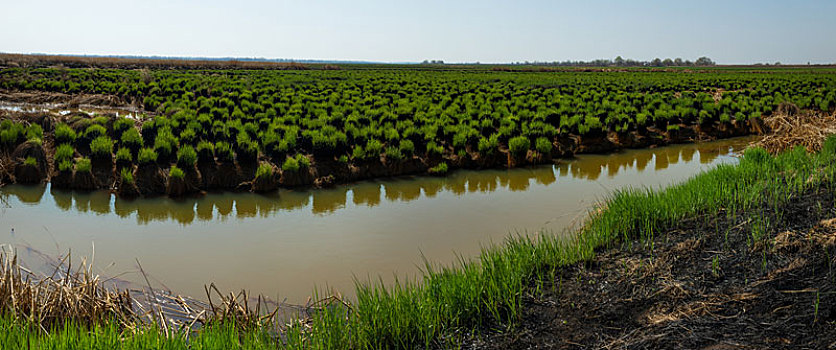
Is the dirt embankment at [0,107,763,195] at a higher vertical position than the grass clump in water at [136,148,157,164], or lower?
lower

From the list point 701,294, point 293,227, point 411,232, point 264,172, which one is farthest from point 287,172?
point 701,294

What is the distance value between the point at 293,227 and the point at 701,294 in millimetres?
5561

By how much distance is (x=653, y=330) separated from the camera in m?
3.84

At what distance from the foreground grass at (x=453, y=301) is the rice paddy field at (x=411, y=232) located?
3 cm

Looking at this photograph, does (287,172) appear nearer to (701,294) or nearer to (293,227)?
(293,227)

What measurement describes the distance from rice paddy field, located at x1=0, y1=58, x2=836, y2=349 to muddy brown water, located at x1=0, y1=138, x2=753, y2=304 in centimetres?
5

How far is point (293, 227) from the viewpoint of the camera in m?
8.23

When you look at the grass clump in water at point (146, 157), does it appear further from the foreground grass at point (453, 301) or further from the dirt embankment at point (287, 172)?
the foreground grass at point (453, 301)

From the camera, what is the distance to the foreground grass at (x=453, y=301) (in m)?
3.50

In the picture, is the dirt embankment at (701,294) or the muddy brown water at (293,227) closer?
the dirt embankment at (701,294)

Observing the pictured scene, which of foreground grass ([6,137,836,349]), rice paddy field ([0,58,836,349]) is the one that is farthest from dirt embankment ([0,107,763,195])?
foreground grass ([6,137,836,349])

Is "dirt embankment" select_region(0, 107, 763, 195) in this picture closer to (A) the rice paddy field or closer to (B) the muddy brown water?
(A) the rice paddy field

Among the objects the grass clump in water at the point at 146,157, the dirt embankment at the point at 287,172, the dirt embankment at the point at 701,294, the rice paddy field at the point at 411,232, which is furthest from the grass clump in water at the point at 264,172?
the dirt embankment at the point at 701,294

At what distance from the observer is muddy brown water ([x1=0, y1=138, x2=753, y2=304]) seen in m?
6.42
